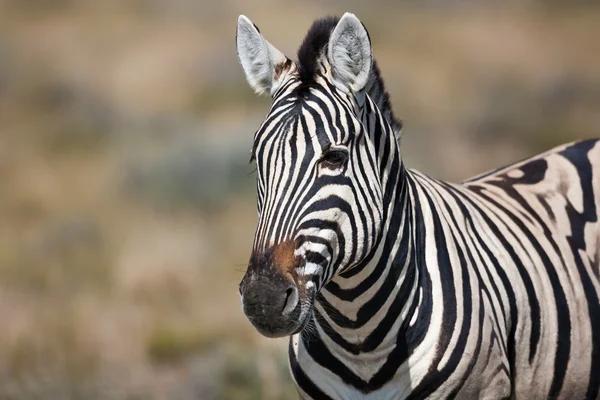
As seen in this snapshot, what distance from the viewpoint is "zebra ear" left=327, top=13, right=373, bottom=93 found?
434 cm

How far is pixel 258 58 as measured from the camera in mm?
A: 4715

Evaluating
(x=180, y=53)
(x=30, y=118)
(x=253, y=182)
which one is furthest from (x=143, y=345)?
(x=180, y=53)

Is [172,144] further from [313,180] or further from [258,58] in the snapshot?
[313,180]

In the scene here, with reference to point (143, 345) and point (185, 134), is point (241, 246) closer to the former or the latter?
point (143, 345)

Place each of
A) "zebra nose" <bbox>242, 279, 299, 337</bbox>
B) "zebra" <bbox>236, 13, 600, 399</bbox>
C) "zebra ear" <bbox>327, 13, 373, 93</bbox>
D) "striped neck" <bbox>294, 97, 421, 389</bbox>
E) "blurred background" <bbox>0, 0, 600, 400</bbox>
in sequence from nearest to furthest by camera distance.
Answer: "zebra nose" <bbox>242, 279, 299, 337</bbox>, "zebra" <bbox>236, 13, 600, 399</bbox>, "zebra ear" <bbox>327, 13, 373, 93</bbox>, "striped neck" <bbox>294, 97, 421, 389</bbox>, "blurred background" <bbox>0, 0, 600, 400</bbox>

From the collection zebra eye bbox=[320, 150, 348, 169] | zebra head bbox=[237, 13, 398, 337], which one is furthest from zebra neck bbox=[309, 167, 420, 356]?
zebra eye bbox=[320, 150, 348, 169]

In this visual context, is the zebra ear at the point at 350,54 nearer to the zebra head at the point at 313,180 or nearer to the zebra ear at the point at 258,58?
the zebra head at the point at 313,180

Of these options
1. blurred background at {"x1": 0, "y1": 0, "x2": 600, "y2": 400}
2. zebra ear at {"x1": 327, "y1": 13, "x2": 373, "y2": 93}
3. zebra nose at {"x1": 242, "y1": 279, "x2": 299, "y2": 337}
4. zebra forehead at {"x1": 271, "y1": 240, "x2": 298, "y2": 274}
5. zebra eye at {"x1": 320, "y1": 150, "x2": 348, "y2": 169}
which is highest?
blurred background at {"x1": 0, "y1": 0, "x2": 600, "y2": 400}

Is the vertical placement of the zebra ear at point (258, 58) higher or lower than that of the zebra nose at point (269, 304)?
higher

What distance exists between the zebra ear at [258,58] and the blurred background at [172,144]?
498 centimetres

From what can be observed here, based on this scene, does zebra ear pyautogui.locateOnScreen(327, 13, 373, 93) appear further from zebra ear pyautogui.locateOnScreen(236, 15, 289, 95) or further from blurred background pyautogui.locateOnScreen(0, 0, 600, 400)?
blurred background pyautogui.locateOnScreen(0, 0, 600, 400)

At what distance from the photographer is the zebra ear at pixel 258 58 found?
4672mm

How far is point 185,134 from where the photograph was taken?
20078 millimetres

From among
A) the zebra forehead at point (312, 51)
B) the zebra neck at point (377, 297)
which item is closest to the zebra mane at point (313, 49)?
the zebra forehead at point (312, 51)
